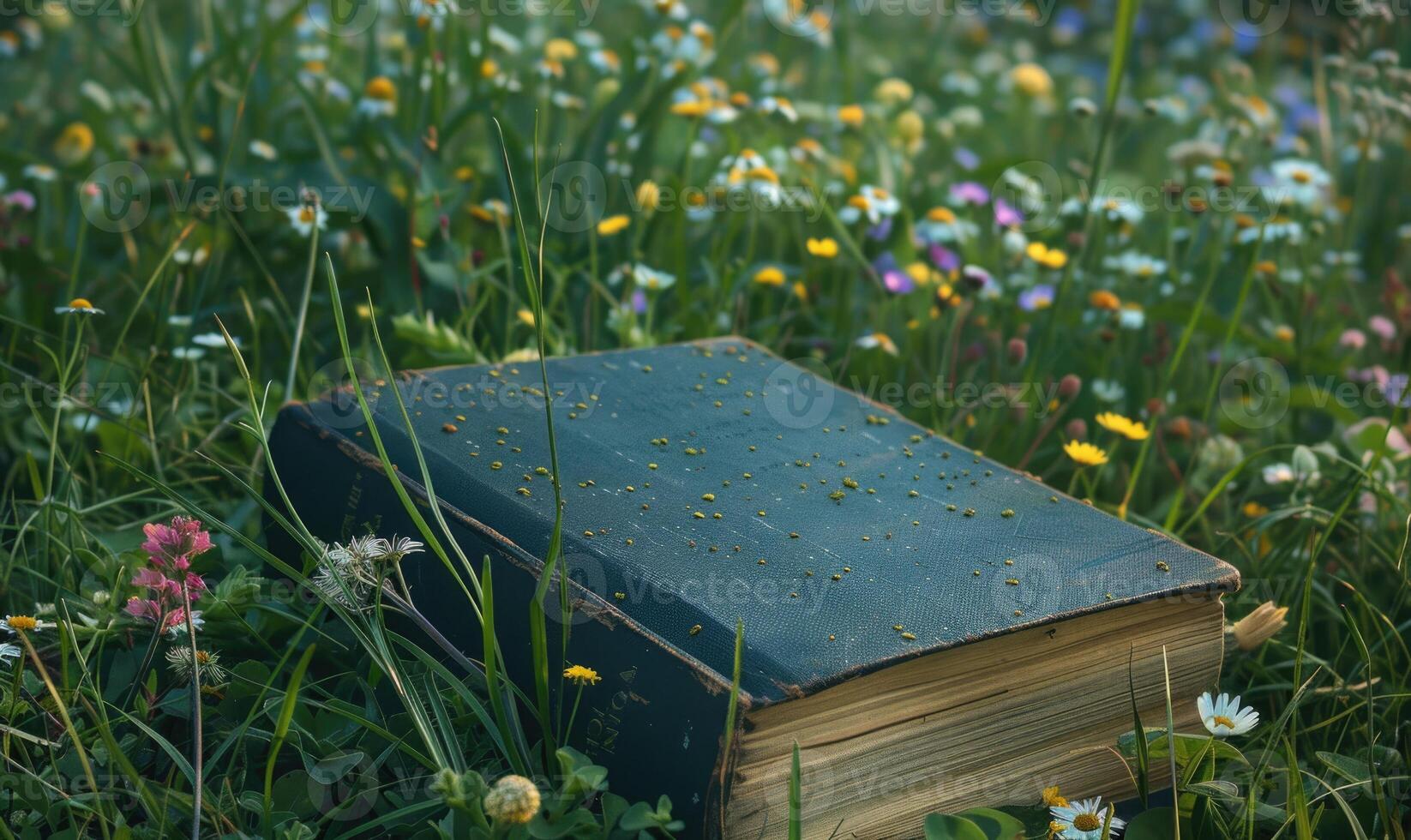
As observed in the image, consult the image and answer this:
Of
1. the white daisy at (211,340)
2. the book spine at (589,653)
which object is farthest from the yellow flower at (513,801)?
the white daisy at (211,340)

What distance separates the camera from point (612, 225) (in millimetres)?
2002

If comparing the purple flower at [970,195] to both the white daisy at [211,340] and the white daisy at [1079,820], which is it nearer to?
the white daisy at [211,340]

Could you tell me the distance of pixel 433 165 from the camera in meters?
2.05

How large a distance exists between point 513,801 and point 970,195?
1721 mm

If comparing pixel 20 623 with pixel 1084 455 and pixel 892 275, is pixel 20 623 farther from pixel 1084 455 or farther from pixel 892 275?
pixel 892 275

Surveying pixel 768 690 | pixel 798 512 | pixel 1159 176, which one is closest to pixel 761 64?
pixel 1159 176

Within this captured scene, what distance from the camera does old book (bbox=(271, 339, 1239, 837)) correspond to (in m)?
0.91

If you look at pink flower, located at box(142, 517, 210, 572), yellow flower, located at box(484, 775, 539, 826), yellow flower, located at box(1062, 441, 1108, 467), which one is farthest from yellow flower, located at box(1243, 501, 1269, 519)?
pink flower, located at box(142, 517, 210, 572)

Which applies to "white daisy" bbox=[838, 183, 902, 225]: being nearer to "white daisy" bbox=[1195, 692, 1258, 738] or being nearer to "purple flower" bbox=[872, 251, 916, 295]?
"purple flower" bbox=[872, 251, 916, 295]

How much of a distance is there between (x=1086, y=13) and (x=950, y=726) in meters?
4.90

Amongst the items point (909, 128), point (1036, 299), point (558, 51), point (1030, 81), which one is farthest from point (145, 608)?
point (1030, 81)

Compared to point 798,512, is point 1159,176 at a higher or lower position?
lower

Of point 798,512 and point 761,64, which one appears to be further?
point 761,64

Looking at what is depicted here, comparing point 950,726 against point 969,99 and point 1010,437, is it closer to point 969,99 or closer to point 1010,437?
point 1010,437
